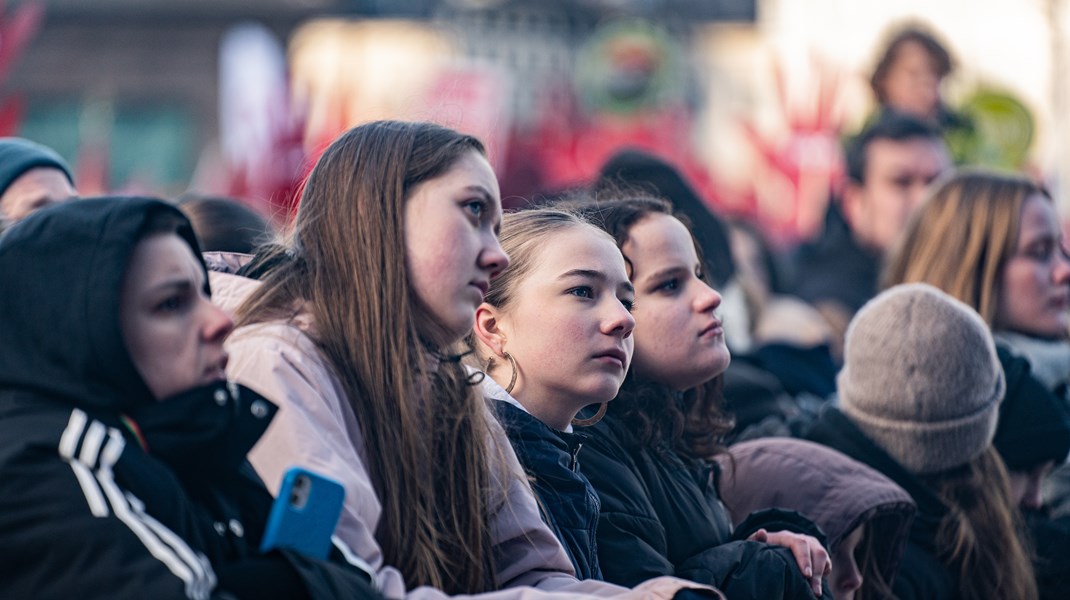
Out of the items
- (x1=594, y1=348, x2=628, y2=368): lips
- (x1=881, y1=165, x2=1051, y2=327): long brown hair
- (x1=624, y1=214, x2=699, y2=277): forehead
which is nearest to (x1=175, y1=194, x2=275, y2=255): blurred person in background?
(x1=624, y1=214, x2=699, y2=277): forehead

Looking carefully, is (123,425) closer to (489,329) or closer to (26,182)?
(489,329)

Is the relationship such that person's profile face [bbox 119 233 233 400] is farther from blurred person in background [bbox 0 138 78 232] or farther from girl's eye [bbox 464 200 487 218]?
blurred person in background [bbox 0 138 78 232]

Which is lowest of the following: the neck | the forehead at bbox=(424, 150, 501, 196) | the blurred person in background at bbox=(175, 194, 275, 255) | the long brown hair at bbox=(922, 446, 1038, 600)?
the long brown hair at bbox=(922, 446, 1038, 600)

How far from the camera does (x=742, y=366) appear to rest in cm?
511

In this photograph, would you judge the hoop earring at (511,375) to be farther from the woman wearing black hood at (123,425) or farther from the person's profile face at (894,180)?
the person's profile face at (894,180)

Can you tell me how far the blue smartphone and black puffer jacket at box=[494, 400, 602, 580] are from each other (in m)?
0.73

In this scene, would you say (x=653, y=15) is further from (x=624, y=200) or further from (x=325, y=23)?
(x=624, y=200)

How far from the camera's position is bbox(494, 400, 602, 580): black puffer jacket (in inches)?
121

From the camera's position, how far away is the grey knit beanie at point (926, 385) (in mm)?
4285

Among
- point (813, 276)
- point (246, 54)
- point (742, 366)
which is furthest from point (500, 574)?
point (246, 54)

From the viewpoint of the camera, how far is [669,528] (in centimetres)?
348

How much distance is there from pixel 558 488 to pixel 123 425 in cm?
108

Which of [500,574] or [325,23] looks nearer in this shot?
[500,574]

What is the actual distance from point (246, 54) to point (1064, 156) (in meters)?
10.0
